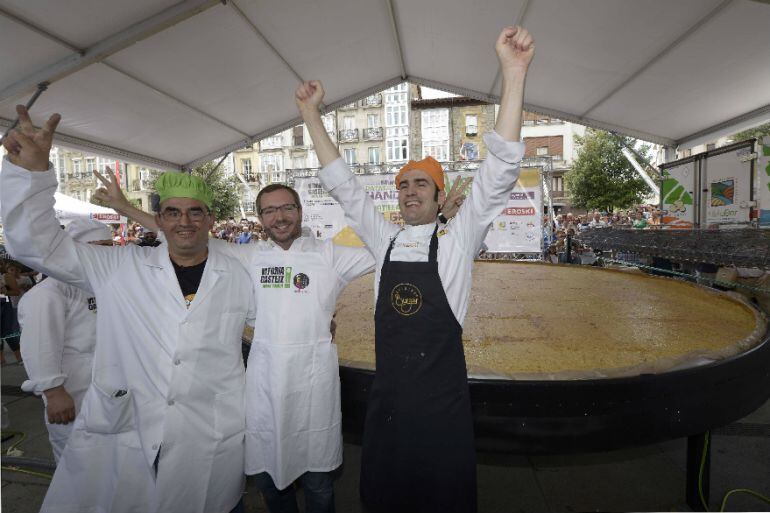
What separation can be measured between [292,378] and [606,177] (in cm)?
2508

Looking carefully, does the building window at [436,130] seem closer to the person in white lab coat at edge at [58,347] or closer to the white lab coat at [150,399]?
the person in white lab coat at edge at [58,347]

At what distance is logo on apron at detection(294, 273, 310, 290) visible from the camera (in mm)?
1816

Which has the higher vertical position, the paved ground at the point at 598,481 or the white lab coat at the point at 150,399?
the white lab coat at the point at 150,399

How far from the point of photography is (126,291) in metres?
Answer: 1.70

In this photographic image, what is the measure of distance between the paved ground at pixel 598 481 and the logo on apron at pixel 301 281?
5.06 ft

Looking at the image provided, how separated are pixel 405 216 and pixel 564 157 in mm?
36753

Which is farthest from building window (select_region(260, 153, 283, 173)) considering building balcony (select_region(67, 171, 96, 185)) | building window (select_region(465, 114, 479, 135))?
building window (select_region(465, 114, 479, 135))

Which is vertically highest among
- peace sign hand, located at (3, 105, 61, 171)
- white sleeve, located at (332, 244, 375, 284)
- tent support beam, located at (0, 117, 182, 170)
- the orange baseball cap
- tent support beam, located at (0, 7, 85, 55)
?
tent support beam, located at (0, 7, 85, 55)

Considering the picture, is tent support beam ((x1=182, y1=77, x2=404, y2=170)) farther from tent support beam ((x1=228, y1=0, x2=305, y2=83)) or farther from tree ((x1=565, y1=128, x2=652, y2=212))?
tree ((x1=565, y1=128, x2=652, y2=212))

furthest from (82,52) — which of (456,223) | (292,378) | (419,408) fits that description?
(419,408)

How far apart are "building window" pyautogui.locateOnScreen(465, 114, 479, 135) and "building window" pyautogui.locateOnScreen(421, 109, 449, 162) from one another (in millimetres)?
1594

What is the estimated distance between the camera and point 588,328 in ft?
8.00

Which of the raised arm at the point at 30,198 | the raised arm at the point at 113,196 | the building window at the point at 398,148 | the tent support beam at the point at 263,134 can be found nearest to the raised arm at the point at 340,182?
the raised arm at the point at 30,198

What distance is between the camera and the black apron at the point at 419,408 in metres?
1.40
